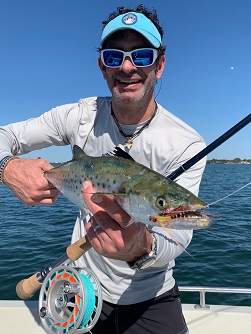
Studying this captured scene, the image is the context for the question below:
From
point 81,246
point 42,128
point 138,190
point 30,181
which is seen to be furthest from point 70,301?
point 42,128

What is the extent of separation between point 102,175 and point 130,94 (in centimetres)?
87

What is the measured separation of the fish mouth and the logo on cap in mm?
1883

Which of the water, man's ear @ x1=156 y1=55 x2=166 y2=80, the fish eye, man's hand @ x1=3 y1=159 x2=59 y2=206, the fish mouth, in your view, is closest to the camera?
the fish mouth

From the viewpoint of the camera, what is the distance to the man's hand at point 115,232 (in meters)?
2.17

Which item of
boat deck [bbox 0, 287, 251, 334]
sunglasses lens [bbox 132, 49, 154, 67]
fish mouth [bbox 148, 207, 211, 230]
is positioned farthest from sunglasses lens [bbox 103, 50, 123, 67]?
boat deck [bbox 0, 287, 251, 334]

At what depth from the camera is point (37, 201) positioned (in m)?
2.91

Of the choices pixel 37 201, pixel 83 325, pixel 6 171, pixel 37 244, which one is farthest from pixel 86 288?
pixel 37 244

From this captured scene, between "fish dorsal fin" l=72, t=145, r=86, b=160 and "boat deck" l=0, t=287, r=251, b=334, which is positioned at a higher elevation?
"fish dorsal fin" l=72, t=145, r=86, b=160

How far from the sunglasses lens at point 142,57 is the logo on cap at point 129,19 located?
28 centimetres

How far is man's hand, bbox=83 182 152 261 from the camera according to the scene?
217 centimetres

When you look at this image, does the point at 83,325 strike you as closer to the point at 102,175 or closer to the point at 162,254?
the point at 162,254

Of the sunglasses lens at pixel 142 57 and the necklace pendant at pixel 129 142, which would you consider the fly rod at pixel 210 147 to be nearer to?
the necklace pendant at pixel 129 142

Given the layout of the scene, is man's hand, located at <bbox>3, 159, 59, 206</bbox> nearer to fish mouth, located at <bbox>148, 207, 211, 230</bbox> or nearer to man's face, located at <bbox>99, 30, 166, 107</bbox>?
man's face, located at <bbox>99, 30, 166, 107</bbox>

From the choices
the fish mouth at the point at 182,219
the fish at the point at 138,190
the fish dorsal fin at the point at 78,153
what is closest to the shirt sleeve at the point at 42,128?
the fish dorsal fin at the point at 78,153
